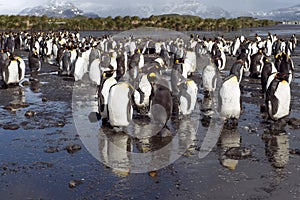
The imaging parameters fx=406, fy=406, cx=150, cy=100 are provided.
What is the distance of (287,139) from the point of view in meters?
7.64

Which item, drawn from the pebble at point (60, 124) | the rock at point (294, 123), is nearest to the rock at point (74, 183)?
the pebble at point (60, 124)

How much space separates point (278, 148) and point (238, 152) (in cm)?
90

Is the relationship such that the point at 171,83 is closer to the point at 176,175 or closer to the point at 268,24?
the point at 176,175

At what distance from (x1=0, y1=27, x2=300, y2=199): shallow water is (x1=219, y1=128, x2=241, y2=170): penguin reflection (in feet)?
0.05

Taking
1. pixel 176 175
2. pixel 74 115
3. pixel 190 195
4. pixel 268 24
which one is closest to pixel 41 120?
pixel 74 115

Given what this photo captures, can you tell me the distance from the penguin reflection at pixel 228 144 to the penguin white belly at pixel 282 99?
3.50 feet

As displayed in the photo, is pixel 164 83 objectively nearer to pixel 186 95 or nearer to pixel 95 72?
pixel 186 95

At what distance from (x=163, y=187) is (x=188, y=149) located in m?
1.73

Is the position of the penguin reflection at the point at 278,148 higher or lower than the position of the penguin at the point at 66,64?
lower

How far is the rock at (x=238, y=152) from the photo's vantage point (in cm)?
664

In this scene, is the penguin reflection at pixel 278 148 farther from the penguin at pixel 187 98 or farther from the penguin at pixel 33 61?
the penguin at pixel 33 61

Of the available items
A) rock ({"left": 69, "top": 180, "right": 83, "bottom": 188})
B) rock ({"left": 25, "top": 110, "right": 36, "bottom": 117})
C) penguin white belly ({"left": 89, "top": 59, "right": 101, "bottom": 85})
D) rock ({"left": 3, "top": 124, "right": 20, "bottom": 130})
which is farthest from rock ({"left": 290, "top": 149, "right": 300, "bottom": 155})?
penguin white belly ({"left": 89, "top": 59, "right": 101, "bottom": 85})

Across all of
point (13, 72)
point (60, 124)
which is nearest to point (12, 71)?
point (13, 72)

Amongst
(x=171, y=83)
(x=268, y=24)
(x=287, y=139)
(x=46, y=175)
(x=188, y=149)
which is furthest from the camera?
(x=268, y=24)
